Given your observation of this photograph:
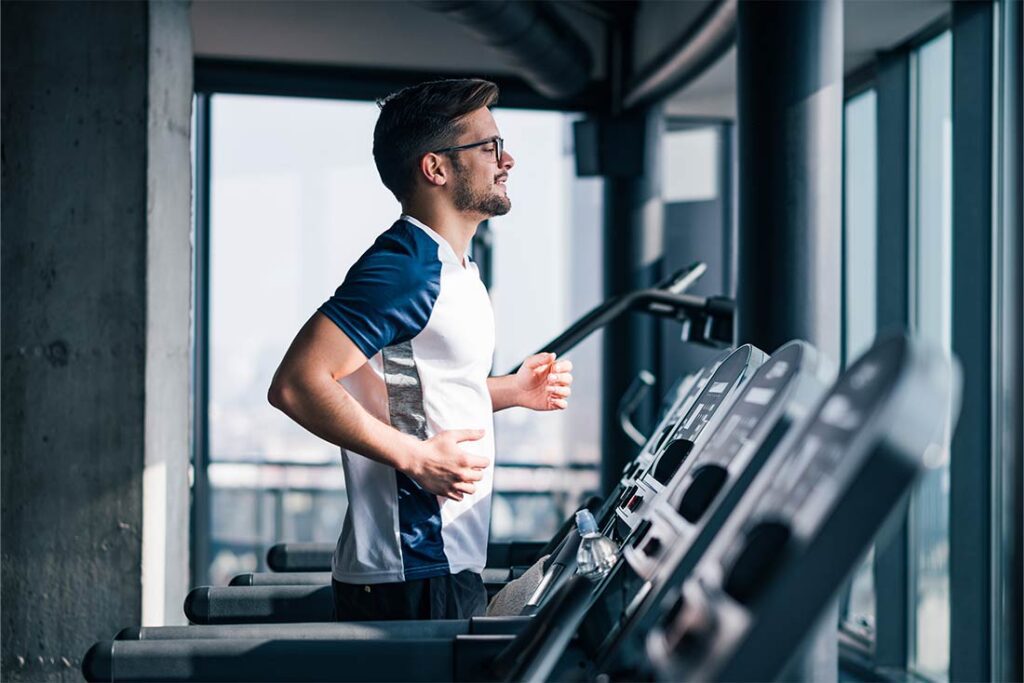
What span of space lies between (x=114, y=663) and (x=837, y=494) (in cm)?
103

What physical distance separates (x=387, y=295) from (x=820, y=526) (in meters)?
1.07

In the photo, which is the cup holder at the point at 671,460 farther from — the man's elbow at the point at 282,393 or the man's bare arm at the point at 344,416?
the man's elbow at the point at 282,393

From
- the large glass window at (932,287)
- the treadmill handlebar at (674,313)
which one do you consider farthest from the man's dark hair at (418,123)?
the large glass window at (932,287)

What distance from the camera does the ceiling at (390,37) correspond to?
510 centimetres

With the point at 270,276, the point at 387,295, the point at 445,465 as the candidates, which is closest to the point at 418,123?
the point at 387,295

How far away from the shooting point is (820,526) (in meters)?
0.83

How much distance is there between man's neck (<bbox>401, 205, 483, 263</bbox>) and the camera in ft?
6.64

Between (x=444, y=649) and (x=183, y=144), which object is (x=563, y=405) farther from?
(x=183, y=144)

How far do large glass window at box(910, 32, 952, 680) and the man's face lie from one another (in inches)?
108

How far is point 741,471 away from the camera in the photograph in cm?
116

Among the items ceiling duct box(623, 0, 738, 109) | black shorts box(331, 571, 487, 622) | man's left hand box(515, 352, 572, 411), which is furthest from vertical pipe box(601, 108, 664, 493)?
black shorts box(331, 571, 487, 622)

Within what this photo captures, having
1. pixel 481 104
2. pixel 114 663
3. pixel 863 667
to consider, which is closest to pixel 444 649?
pixel 114 663

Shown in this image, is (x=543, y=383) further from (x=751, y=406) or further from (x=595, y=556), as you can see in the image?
(x=751, y=406)

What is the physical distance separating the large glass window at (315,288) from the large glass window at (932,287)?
7.24 feet
